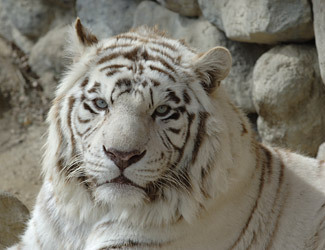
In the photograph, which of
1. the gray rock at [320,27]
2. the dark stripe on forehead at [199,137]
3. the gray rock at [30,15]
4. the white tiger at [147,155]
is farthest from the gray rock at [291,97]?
the gray rock at [30,15]

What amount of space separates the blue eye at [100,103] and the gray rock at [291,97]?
1849mm

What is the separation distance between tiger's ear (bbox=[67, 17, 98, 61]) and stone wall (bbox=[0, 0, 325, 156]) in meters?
1.48

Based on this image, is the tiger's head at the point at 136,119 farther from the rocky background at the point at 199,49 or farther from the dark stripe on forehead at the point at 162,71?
the rocky background at the point at 199,49

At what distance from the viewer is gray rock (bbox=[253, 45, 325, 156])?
12.0ft

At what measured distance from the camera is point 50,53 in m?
4.96

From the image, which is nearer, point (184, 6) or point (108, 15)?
point (184, 6)

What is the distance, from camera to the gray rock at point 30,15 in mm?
4973

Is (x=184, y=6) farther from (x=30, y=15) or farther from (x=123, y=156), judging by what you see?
(x=123, y=156)

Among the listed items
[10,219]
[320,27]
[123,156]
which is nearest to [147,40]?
[123,156]

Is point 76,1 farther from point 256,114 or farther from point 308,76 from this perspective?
point 308,76

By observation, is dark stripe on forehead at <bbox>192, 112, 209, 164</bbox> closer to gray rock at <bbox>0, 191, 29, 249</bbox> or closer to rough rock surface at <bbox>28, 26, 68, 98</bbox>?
gray rock at <bbox>0, 191, 29, 249</bbox>

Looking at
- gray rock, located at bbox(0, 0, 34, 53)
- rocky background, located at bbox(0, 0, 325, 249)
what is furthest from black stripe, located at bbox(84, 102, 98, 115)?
gray rock, located at bbox(0, 0, 34, 53)

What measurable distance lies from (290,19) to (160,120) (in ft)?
5.69

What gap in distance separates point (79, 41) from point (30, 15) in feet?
9.60
